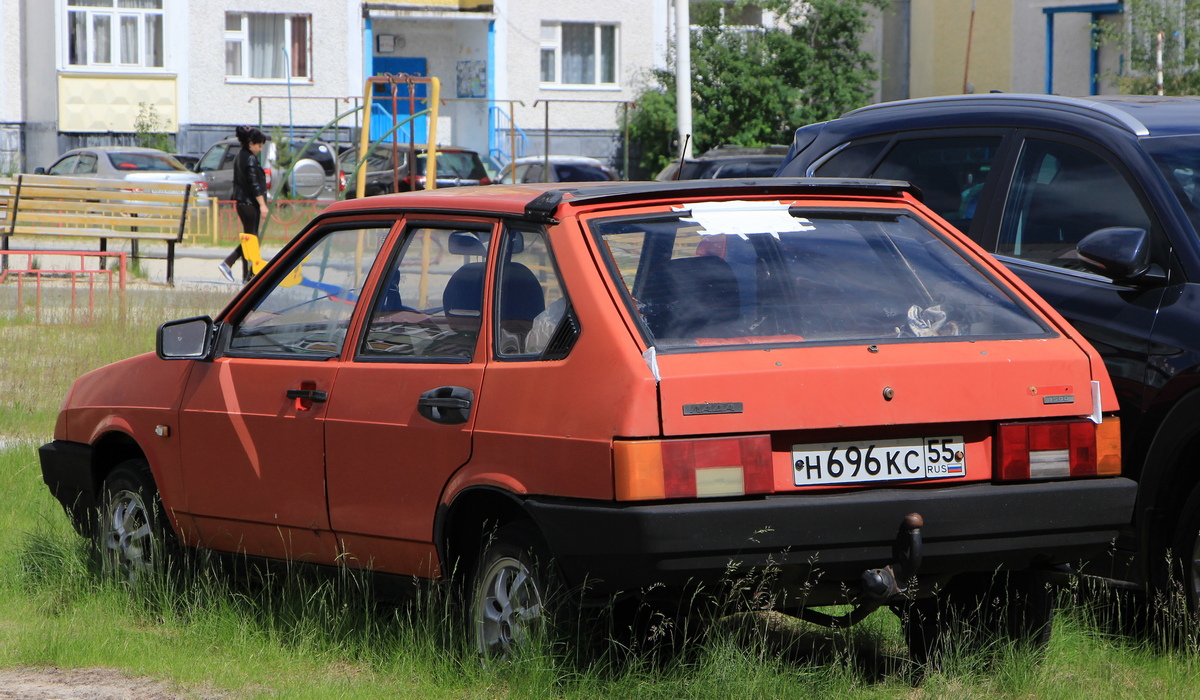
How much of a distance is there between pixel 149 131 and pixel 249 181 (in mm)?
16950

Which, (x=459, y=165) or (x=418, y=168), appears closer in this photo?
(x=418, y=168)

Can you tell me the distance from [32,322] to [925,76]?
1088 inches

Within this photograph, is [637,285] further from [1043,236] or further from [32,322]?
[32,322]

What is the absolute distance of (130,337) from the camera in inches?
501

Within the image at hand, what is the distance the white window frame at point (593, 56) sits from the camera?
38812 mm

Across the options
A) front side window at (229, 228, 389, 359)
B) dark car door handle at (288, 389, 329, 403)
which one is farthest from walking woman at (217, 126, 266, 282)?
dark car door handle at (288, 389, 329, 403)

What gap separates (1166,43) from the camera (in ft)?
90.9

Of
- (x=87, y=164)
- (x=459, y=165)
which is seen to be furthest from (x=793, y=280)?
(x=87, y=164)

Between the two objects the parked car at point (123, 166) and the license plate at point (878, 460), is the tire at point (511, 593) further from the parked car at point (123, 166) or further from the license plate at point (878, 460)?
the parked car at point (123, 166)

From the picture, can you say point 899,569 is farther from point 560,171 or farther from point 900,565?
point 560,171

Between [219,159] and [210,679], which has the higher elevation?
[219,159]

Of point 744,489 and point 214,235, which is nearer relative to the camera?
point 744,489

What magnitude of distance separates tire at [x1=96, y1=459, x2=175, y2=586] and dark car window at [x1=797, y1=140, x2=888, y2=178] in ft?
10.2

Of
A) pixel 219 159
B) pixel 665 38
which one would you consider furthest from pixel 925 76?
pixel 219 159
